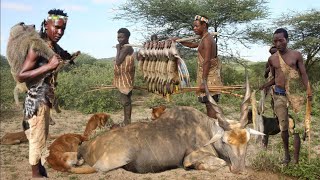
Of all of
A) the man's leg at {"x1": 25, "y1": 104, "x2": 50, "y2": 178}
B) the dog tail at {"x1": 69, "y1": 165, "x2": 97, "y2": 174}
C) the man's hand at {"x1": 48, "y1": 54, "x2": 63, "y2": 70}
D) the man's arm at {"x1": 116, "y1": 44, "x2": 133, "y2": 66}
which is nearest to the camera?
the man's hand at {"x1": 48, "y1": 54, "x2": 63, "y2": 70}

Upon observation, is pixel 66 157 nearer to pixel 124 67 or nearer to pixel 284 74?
pixel 124 67

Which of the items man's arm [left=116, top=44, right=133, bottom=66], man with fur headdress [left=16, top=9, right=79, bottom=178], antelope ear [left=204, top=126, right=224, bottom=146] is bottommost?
antelope ear [left=204, top=126, right=224, bottom=146]

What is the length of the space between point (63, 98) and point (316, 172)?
979 centimetres

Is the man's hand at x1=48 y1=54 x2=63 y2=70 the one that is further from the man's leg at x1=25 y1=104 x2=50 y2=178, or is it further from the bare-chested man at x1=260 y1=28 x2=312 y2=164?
the bare-chested man at x1=260 y1=28 x2=312 y2=164

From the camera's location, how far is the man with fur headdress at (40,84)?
12.7 feet

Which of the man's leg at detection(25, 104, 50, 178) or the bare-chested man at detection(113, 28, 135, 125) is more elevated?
the bare-chested man at detection(113, 28, 135, 125)

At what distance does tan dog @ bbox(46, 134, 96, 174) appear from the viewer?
579 centimetres

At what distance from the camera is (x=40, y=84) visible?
13.3ft

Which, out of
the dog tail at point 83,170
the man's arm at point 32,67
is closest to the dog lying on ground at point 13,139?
the dog tail at point 83,170

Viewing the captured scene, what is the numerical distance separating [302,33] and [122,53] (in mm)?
16000

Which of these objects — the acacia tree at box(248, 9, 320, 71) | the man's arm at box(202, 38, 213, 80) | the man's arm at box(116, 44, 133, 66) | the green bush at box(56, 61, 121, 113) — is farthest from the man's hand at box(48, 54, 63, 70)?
the acacia tree at box(248, 9, 320, 71)

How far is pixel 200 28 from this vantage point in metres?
6.06

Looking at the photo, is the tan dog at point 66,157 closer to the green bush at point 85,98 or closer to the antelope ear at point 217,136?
the antelope ear at point 217,136

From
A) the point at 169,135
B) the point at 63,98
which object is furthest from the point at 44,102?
the point at 63,98
